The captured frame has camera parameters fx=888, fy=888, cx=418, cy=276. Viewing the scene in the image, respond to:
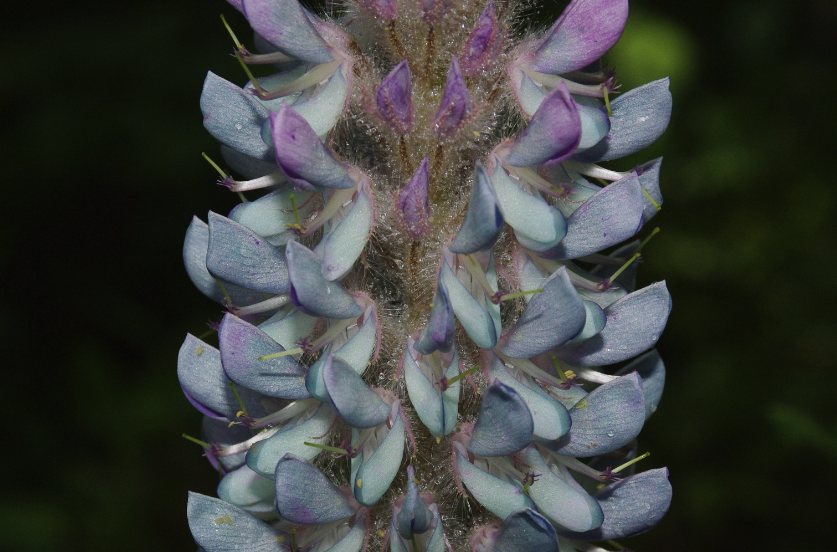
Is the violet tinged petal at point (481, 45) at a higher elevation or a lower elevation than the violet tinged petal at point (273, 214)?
higher

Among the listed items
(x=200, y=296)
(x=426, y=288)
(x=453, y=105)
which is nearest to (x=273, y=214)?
(x=426, y=288)

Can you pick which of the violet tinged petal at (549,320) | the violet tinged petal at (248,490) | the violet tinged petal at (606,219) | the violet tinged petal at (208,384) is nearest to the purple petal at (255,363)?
the violet tinged petal at (208,384)

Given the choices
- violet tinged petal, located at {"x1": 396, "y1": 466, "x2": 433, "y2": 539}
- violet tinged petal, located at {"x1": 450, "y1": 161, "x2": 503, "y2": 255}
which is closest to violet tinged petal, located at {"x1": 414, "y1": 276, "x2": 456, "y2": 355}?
violet tinged petal, located at {"x1": 450, "y1": 161, "x2": 503, "y2": 255}

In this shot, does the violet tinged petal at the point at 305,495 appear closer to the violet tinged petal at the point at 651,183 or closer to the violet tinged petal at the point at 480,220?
the violet tinged petal at the point at 480,220

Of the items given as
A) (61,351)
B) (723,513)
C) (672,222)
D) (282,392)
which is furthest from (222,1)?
(723,513)

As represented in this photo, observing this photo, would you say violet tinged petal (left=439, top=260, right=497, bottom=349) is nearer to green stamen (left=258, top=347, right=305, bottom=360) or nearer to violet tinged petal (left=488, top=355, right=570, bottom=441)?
violet tinged petal (left=488, top=355, right=570, bottom=441)

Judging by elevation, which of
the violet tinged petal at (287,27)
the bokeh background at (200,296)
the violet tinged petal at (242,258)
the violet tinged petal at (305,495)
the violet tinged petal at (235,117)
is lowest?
the bokeh background at (200,296)

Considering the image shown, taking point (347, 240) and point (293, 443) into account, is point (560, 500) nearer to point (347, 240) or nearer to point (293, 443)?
point (293, 443)
